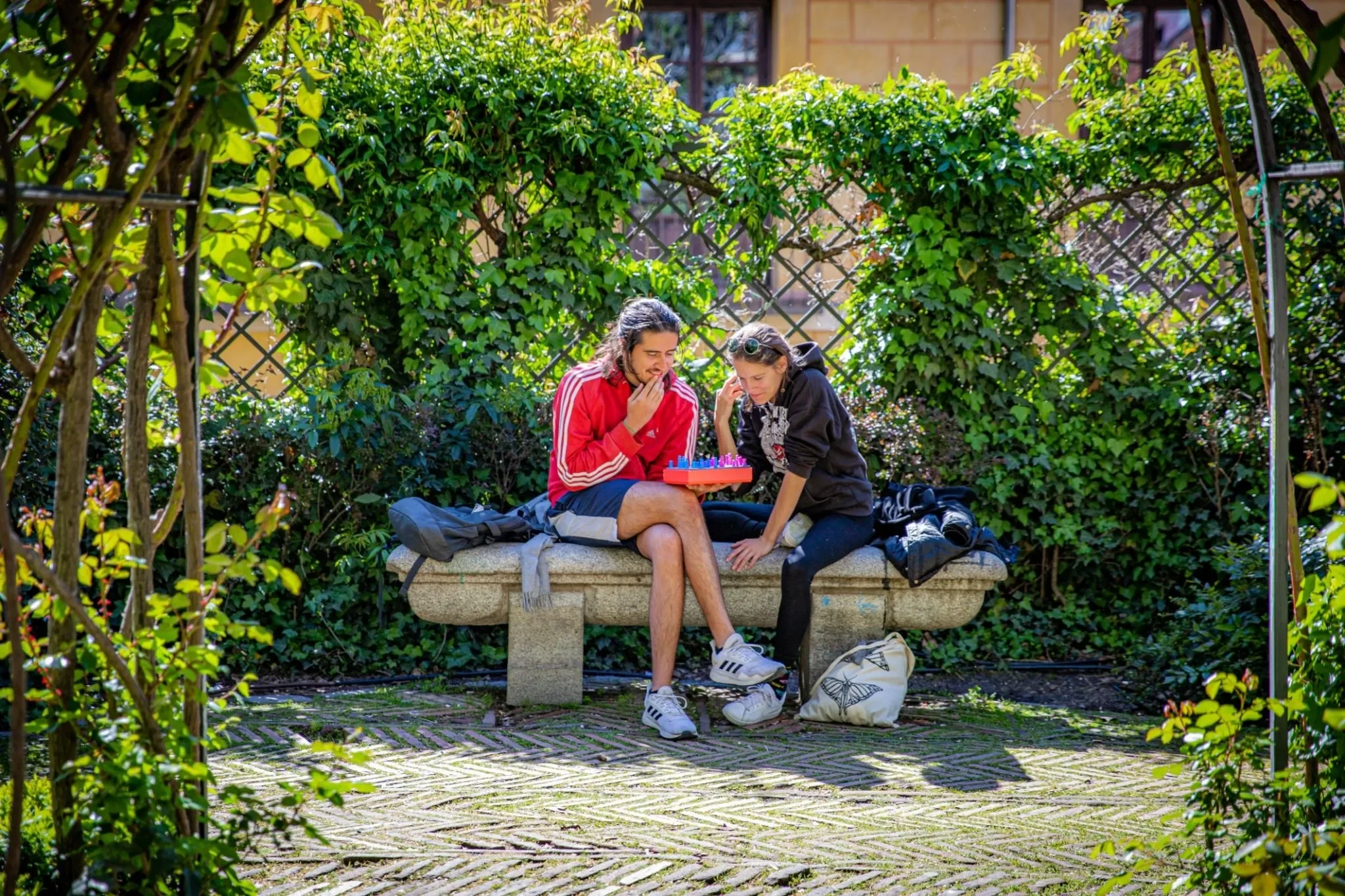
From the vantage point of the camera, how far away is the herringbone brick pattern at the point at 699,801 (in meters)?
2.80

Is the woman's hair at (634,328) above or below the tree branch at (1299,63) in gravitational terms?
below

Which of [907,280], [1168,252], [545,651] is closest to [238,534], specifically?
[545,651]

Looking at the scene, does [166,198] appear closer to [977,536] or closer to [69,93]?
[69,93]

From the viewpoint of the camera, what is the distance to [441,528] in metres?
4.47

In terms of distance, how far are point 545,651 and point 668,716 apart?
616mm

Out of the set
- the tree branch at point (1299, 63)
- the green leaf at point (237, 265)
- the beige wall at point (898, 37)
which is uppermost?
the beige wall at point (898, 37)

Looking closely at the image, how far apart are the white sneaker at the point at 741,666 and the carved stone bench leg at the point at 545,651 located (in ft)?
1.76

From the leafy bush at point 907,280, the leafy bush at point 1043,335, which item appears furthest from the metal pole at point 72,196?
the leafy bush at point 1043,335

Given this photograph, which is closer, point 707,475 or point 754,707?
point 754,707

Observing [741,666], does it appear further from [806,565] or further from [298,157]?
[298,157]

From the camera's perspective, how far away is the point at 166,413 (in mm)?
5191

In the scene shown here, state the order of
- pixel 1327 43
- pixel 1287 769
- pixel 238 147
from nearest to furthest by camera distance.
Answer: pixel 1327 43
pixel 238 147
pixel 1287 769

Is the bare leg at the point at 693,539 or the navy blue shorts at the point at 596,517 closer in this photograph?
the bare leg at the point at 693,539

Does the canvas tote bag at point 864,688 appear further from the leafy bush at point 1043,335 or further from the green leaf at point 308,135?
the green leaf at point 308,135
